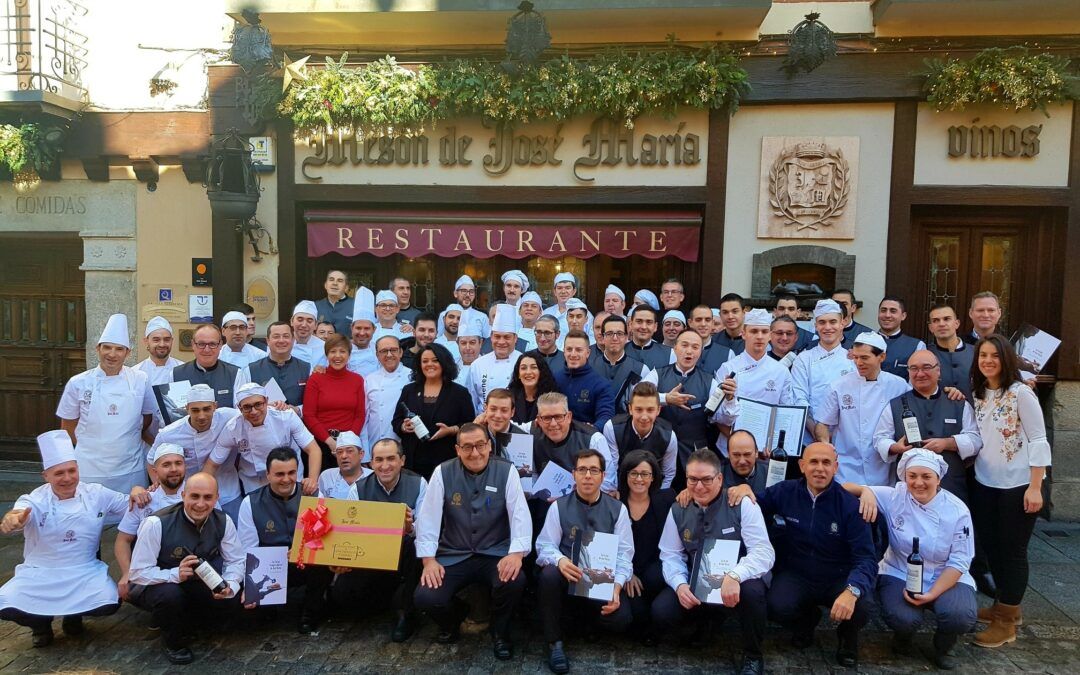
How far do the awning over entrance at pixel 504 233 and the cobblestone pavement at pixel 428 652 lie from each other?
436 centimetres

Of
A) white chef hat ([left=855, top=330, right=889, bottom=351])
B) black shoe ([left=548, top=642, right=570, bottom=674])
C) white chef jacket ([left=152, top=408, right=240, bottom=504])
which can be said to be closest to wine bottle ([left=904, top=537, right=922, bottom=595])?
white chef hat ([left=855, top=330, right=889, bottom=351])

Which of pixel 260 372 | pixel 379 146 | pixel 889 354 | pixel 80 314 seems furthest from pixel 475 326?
pixel 80 314

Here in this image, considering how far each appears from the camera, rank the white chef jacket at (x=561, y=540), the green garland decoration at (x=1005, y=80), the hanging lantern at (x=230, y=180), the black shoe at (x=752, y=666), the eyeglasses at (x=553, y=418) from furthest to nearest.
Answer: the hanging lantern at (x=230, y=180), the green garland decoration at (x=1005, y=80), the eyeglasses at (x=553, y=418), the white chef jacket at (x=561, y=540), the black shoe at (x=752, y=666)

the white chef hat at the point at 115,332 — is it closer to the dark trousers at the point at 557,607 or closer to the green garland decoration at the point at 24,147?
the dark trousers at the point at 557,607

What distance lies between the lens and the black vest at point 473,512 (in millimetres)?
5059

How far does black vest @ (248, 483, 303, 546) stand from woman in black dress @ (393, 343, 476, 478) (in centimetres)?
102

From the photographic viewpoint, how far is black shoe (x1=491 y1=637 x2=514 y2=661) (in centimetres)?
478

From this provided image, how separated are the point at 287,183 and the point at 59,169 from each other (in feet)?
8.90

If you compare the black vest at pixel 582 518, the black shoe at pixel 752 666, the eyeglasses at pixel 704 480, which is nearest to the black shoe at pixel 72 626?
the black vest at pixel 582 518

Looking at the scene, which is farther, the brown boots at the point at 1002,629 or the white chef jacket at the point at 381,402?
the white chef jacket at the point at 381,402

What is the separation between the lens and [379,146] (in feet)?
28.3

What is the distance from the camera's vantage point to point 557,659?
462 centimetres

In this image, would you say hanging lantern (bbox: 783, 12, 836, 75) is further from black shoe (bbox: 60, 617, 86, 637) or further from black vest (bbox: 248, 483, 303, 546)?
black shoe (bbox: 60, 617, 86, 637)

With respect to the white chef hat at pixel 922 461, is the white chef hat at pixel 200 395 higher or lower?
higher
